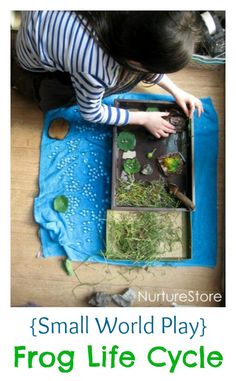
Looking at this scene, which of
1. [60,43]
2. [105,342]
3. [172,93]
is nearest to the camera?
[60,43]

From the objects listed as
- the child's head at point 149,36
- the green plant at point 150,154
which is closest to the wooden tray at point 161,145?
the green plant at point 150,154

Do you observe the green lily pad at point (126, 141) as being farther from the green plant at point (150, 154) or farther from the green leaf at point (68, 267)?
the green leaf at point (68, 267)

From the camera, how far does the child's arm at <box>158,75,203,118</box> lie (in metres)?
1.16

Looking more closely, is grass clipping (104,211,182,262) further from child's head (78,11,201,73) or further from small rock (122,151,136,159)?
child's head (78,11,201,73)

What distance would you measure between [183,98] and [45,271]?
74 centimetres

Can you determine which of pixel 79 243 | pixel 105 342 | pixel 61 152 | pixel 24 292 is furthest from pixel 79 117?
pixel 105 342

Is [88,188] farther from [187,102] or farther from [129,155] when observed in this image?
[187,102]

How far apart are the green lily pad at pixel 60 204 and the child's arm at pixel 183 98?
19.4 inches

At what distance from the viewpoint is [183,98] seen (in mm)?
1193

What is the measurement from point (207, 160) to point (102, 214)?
A: 15.9 inches

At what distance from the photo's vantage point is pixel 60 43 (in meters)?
0.82

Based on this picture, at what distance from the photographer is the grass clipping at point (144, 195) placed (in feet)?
3.92

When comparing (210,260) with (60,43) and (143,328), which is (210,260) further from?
(60,43)

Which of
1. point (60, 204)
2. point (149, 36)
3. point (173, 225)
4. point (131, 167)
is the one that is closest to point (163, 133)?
point (131, 167)
